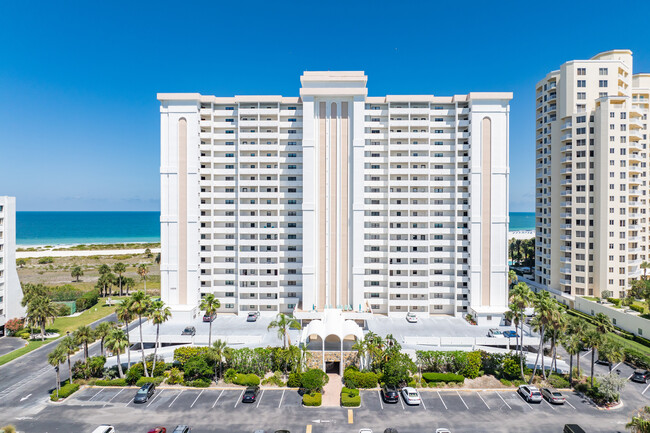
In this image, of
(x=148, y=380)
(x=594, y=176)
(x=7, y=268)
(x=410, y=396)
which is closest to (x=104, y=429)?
(x=148, y=380)

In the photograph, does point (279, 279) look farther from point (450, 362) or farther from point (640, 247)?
point (640, 247)

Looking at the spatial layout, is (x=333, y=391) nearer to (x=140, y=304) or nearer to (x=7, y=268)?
(x=140, y=304)

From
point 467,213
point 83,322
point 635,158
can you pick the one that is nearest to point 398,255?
point 467,213

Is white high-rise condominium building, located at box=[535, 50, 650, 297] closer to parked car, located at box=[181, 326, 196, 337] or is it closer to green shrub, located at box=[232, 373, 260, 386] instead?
green shrub, located at box=[232, 373, 260, 386]

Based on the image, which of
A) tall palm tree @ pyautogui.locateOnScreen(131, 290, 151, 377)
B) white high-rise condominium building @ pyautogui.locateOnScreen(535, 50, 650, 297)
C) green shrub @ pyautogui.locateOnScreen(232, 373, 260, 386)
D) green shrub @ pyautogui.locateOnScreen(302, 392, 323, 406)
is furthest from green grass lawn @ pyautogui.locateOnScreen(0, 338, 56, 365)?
white high-rise condominium building @ pyautogui.locateOnScreen(535, 50, 650, 297)

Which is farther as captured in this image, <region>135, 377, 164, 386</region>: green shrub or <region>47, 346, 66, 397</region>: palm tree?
<region>135, 377, 164, 386</region>: green shrub

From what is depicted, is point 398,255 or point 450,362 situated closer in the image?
point 450,362
